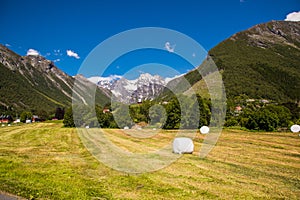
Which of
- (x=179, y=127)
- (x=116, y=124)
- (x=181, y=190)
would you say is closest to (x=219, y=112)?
(x=179, y=127)

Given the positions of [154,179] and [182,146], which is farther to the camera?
[182,146]

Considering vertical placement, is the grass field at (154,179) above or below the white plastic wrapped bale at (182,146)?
below

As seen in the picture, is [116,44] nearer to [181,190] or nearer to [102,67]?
[102,67]

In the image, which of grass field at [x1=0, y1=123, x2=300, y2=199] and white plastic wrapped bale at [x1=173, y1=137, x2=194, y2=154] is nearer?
grass field at [x1=0, y1=123, x2=300, y2=199]

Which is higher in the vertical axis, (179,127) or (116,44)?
(116,44)

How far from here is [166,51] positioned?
16641 mm

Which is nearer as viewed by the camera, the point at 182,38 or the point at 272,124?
the point at 182,38

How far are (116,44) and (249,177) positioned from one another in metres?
10.6

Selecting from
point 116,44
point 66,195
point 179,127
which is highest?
point 116,44

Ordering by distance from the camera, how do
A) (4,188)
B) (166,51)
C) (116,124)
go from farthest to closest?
(116,124) → (166,51) → (4,188)

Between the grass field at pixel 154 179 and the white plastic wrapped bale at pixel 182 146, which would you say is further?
the white plastic wrapped bale at pixel 182 146

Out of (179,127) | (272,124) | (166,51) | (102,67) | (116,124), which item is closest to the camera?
(102,67)

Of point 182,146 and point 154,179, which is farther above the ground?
point 182,146

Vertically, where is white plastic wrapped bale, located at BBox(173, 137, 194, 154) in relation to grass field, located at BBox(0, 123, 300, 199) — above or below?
above
